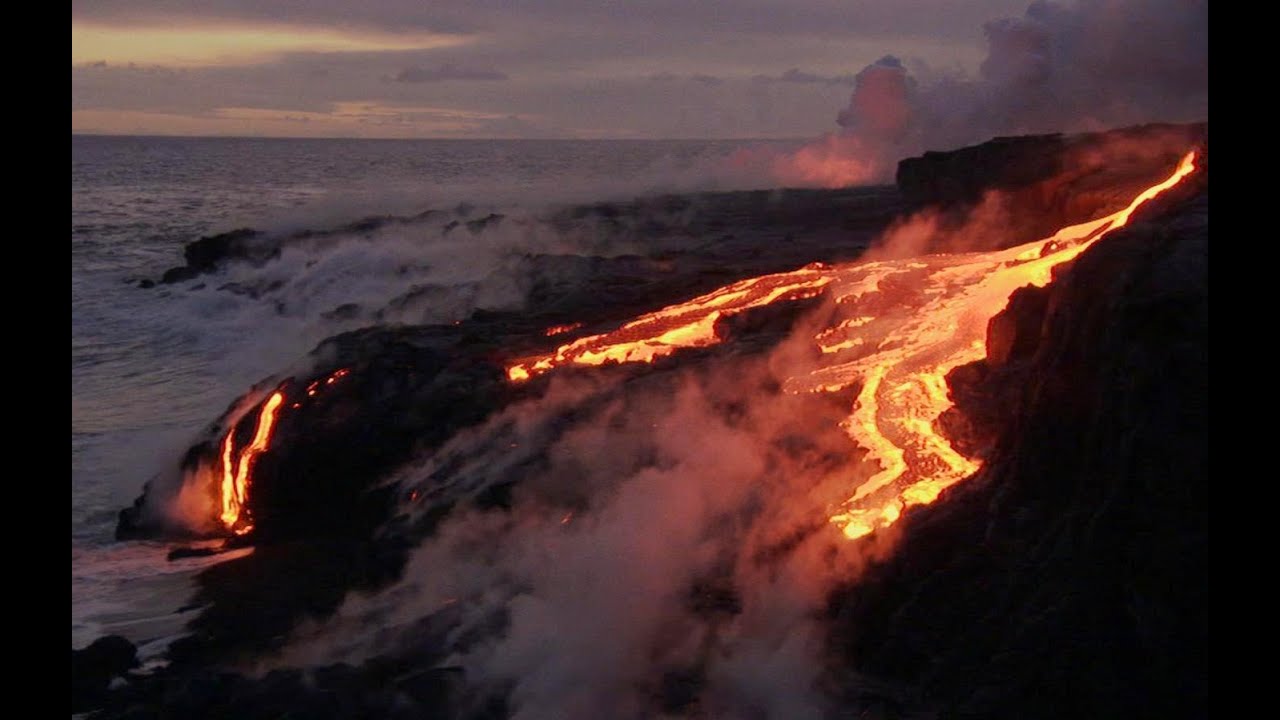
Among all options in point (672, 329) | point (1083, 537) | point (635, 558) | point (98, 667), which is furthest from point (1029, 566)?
point (672, 329)

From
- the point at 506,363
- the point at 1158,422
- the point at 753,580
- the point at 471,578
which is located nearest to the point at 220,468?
the point at 506,363

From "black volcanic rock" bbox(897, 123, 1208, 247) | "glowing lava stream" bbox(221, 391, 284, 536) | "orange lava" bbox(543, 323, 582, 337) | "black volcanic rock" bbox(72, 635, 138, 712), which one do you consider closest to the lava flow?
"glowing lava stream" bbox(221, 391, 284, 536)

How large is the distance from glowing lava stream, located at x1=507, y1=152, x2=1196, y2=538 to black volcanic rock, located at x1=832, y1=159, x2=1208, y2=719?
608 millimetres

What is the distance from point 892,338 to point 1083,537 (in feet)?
17.2

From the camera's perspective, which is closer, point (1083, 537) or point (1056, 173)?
point (1083, 537)

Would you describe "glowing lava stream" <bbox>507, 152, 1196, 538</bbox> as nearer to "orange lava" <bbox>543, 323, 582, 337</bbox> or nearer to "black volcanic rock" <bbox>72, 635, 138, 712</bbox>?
"orange lava" <bbox>543, 323, 582, 337</bbox>

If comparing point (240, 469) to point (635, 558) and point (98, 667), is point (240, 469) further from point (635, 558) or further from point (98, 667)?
point (635, 558)

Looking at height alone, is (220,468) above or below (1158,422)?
below

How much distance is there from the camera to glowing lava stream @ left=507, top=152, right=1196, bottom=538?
31.3 ft

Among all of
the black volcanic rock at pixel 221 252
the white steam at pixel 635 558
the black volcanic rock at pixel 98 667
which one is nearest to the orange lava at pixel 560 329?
the white steam at pixel 635 558

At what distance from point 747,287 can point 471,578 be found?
22.6ft

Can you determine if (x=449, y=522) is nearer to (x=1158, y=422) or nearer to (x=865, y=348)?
(x=865, y=348)

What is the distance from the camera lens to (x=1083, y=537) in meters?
7.29
